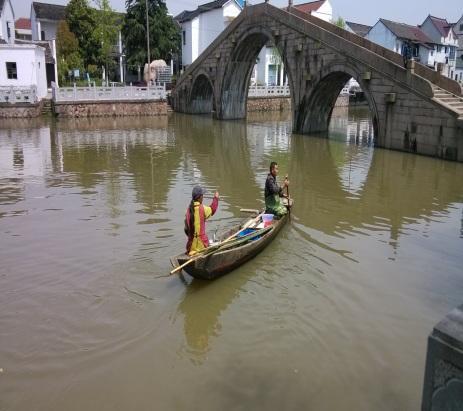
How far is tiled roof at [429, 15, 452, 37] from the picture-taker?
60.5 meters

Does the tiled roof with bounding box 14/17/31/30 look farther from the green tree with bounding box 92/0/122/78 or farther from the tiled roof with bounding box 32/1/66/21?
the green tree with bounding box 92/0/122/78

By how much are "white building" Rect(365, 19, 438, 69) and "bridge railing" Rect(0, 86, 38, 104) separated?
4120cm

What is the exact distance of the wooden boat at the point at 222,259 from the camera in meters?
6.97

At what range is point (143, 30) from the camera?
141 ft

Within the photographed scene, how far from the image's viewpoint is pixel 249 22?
29172 millimetres

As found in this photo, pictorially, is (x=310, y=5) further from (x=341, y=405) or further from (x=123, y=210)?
(x=341, y=405)

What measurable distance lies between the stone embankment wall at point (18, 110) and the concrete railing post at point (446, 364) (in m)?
35.3

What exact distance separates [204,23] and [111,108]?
19792mm

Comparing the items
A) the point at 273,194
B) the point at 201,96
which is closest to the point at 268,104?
the point at 201,96

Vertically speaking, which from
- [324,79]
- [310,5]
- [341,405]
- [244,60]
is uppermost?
[310,5]

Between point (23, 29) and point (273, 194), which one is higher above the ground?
point (23, 29)

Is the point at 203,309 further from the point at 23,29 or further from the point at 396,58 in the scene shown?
the point at 23,29

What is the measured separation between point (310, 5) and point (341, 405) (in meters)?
56.7

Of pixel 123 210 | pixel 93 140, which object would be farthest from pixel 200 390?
pixel 93 140
